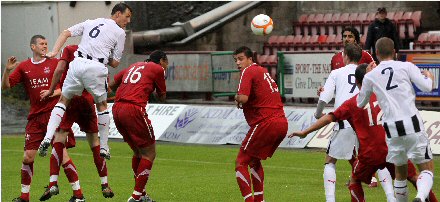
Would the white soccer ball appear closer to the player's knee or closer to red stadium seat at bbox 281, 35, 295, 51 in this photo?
red stadium seat at bbox 281, 35, 295, 51

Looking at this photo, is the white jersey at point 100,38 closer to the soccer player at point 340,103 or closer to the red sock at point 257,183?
the red sock at point 257,183

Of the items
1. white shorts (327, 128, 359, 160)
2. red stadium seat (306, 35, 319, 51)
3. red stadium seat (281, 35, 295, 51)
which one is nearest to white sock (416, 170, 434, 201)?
white shorts (327, 128, 359, 160)

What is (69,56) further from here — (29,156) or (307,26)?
(307,26)

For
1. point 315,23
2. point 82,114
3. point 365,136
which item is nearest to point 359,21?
point 315,23

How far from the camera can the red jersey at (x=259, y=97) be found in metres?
13.4

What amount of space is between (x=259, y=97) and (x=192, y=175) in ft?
17.0

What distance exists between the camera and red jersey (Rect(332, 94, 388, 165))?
40.9 feet

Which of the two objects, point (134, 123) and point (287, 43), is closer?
point (134, 123)

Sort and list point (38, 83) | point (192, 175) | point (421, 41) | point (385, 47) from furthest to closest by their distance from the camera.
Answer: point (421, 41) < point (192, 175) < point (38, 83) < point (385, 47)

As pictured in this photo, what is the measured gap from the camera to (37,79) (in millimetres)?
14781

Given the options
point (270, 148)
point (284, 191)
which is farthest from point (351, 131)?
point (284, 191)

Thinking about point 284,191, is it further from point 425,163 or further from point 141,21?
point 141,21

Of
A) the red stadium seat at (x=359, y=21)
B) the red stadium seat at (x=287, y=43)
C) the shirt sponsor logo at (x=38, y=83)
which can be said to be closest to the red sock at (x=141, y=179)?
the shirt sponsor logo at (x=38, y=83)

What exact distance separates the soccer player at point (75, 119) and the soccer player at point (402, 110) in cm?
455
